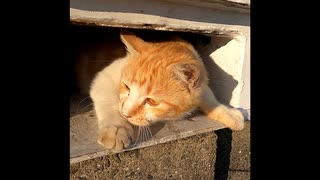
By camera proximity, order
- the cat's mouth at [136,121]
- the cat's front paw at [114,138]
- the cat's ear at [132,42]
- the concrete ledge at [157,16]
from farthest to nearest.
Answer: the cat's ear at [132,42], the cat's mouth at [136,121], the cat's front paw at [114,138], the concrete ledge at [157,16]

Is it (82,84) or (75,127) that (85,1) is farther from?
(82,84)

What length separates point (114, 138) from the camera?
1.14m

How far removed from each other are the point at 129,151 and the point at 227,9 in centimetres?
67

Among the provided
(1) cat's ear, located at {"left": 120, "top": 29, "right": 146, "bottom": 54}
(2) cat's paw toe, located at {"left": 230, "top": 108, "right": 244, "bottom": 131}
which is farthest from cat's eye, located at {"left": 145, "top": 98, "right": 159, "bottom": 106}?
(2) cat's paw toe, located at {"left": 230, "top": 108, "right": 244, "bottom": 131}

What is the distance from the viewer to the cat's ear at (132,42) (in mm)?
1469

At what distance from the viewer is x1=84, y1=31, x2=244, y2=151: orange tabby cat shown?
4.20 feet

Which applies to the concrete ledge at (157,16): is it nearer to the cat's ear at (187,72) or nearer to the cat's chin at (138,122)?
the cat's ear at (187,72)

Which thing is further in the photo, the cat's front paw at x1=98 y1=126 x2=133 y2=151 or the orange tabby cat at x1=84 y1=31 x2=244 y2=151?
the orange tabby cat at x1=84 y1=31 x2=244 y2=151

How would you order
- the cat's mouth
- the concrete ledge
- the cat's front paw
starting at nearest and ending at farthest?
1. the concrete ledge
2. the cat's front paw
3. the cat's mouth

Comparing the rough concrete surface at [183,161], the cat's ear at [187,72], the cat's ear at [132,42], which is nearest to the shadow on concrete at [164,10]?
the cat's ear at [187,72]

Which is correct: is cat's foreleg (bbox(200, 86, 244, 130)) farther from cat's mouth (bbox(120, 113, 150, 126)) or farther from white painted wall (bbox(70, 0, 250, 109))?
cat's mouth (bbox(120, 113, 150, 126))

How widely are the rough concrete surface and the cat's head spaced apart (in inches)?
5.1
